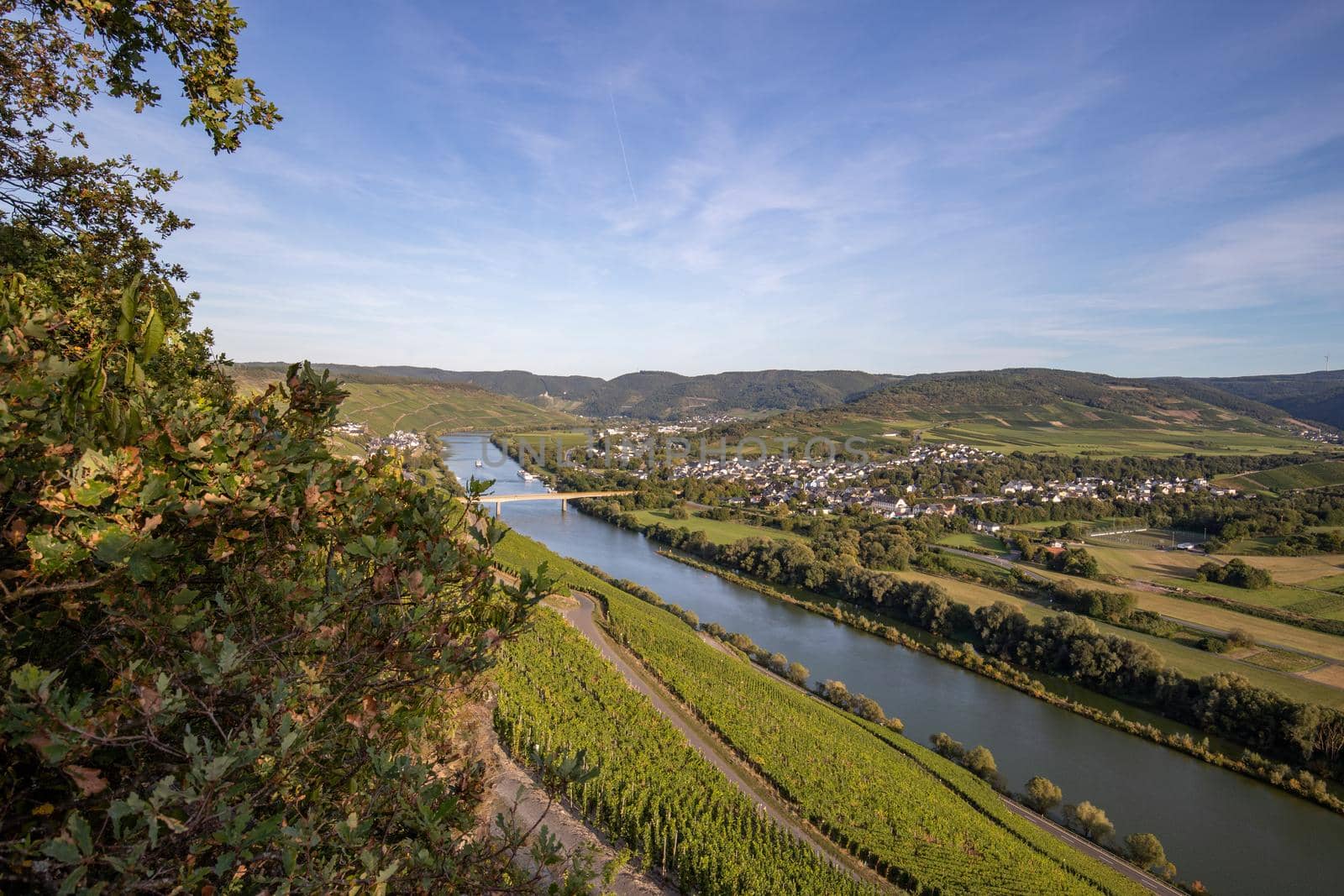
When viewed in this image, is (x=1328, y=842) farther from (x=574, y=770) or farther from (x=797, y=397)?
(x=797, y=397)

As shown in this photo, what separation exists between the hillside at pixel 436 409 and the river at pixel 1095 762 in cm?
6590

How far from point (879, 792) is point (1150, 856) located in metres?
6.21

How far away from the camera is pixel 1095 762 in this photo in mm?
18125

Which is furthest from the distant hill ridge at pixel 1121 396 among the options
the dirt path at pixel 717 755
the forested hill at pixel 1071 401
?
the dirt path at pixel 717 755

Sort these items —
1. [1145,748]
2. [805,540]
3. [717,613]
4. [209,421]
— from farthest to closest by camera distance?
[805,540] < [717,613] < [1145,748] < [209,421]

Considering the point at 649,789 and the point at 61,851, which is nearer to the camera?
the point at 61,851

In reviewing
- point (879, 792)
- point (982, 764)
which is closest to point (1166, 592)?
point (982, 764)

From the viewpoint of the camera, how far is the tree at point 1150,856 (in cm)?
1393

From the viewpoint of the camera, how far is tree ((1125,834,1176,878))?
45.7 ft

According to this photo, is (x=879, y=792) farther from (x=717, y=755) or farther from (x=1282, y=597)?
(x=1282, y=597)

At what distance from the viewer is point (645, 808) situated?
36.4 feet

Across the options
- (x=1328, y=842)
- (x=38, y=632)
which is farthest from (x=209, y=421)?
(x=1328, y=842)

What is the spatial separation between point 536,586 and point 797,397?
180 meters

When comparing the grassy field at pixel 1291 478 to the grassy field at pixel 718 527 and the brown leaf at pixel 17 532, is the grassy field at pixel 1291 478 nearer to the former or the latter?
the grassy field at pixel 718 527
